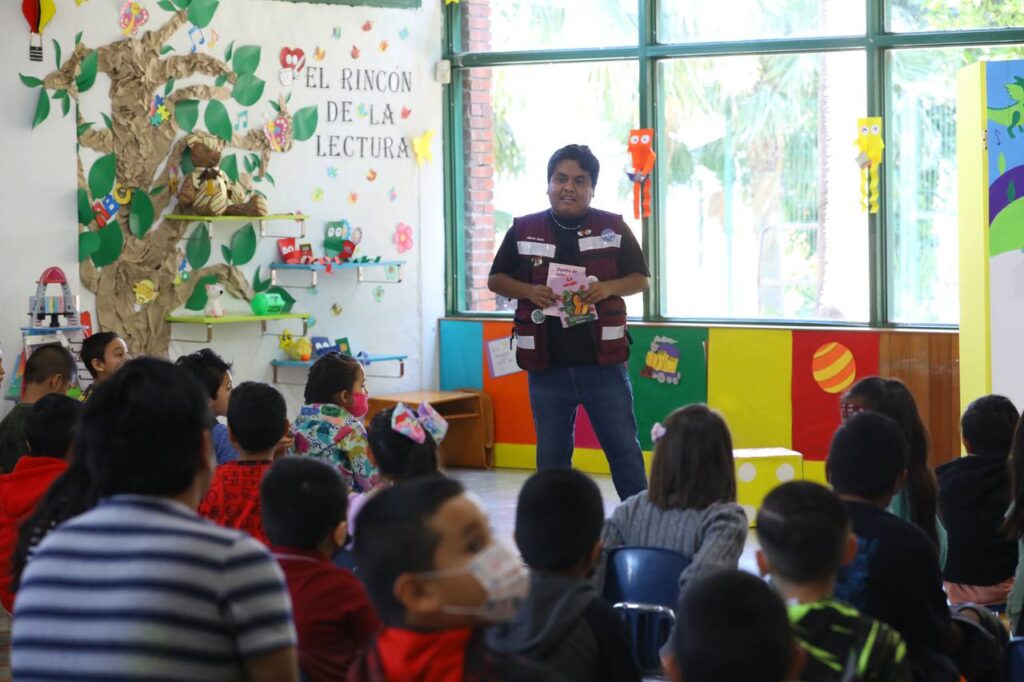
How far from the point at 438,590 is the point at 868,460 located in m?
1.37

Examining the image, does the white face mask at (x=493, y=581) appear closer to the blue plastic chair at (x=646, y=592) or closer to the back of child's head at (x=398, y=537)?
the back of child's head at (x=398, y=537)

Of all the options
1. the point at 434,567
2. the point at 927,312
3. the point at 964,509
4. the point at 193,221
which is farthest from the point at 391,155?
the point at 434,567

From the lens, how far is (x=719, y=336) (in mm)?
7219

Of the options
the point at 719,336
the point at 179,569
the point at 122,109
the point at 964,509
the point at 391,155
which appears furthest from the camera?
the point at 391,155

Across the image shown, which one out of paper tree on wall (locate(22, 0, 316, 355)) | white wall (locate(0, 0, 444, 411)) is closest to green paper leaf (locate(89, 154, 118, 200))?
paper tree on wall (locate(22, 0, 316, 355))

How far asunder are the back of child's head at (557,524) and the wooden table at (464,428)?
206 inches

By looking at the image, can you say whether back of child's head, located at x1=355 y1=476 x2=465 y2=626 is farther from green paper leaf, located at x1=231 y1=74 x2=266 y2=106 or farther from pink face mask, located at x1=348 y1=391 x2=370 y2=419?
green paper leaf, located at x1=231 y1=74 x2=266 y2=106

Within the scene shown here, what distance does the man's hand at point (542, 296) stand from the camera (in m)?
4.94

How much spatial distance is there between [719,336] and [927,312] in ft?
3.58

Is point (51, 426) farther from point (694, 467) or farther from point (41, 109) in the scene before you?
point (41, 109)

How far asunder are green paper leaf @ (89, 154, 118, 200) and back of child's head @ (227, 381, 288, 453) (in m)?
3.41

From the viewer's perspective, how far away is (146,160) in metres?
6.64

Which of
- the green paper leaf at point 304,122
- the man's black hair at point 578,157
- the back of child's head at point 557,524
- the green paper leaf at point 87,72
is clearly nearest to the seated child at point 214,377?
the man's black hair at point 578,157

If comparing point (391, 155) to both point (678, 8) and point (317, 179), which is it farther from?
point (678, 8)
